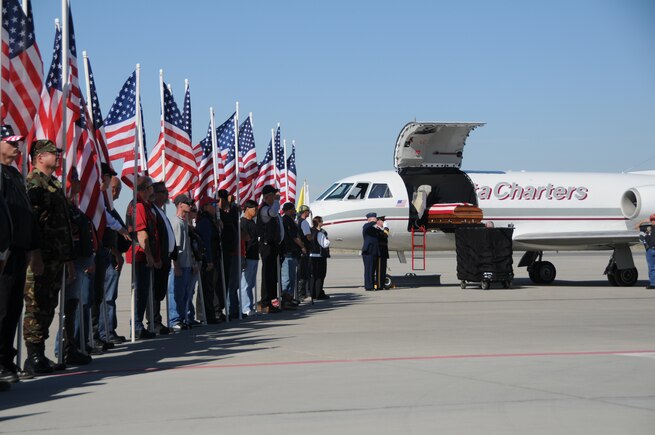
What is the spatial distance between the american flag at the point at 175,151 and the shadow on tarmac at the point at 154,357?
256cm

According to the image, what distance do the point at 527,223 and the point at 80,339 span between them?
18185mm

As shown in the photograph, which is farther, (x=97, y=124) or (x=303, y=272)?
(x=303, y=272)

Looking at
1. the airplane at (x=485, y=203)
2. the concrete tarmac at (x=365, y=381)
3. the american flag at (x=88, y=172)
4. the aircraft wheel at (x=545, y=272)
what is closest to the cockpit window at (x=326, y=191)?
the airplane at (x=485, y=203)

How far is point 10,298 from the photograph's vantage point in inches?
320

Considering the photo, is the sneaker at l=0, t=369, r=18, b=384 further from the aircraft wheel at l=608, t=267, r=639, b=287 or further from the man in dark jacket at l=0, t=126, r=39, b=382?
the aircraft wheel at l=608, t=267, r=639, b=287

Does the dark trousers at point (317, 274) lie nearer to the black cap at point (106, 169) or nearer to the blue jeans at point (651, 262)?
the blue jeans at point (651, 262)

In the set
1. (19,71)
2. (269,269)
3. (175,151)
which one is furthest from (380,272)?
(19,71)

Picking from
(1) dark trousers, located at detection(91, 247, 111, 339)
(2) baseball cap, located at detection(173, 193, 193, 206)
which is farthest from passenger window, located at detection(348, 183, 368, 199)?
(1) dark trousers, located at detection(91, 247, 111, 339)

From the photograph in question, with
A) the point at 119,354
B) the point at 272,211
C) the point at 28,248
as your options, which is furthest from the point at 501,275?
the point at 28,248

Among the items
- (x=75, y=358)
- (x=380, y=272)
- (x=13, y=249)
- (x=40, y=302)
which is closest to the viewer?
(x=13, y=249)

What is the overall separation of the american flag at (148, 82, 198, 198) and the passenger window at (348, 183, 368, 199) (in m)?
10.3

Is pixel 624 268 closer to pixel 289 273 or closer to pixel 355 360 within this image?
pixel 289 273

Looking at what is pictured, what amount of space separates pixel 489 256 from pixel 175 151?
10.5 metres

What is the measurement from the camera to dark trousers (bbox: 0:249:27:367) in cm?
809
